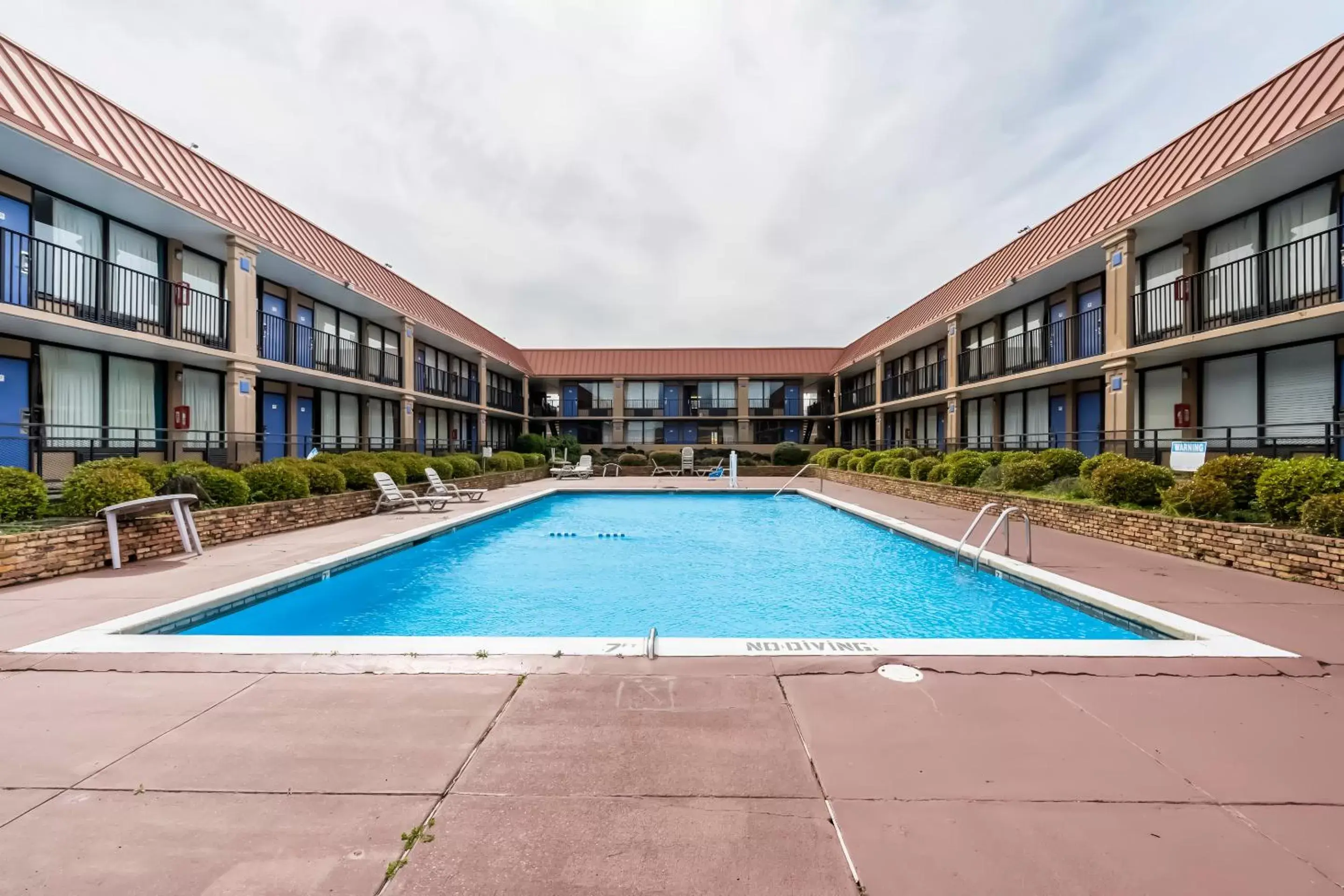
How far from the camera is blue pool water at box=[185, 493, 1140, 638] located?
248 inches

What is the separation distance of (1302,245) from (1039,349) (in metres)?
7.40

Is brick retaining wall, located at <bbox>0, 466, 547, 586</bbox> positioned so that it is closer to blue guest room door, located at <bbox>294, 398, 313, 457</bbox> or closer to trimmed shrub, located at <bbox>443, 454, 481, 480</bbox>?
blue guest room door, located at <bbox>294, 398, 313, 457</bbox>

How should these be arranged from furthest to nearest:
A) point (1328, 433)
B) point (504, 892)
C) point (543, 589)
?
1. point (1328, 433)
2. point (543, 589)
3. point (504, 892)

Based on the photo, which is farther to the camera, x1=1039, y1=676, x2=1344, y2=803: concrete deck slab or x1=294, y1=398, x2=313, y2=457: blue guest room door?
x1=294, y1=398, x2=313, y2=457: blue guest room door

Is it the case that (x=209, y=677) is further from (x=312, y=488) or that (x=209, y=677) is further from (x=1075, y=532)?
(x=1075, y=532)

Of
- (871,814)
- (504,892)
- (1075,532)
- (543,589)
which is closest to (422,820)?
(504,892)

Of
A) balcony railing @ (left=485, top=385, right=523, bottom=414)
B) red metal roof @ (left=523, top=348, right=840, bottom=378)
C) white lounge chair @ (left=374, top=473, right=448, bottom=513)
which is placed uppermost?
red metal roof @ (left=523, top=348, right=840, bottom=378)

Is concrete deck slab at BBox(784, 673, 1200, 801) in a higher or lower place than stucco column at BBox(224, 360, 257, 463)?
lower

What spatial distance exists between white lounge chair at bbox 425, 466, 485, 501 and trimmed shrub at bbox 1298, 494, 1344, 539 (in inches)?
611

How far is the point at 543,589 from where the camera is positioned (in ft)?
26.7

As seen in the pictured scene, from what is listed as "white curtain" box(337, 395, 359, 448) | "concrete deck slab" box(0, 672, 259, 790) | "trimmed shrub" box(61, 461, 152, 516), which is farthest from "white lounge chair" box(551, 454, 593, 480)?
"concrete deck slab" box(0, 672, 259, 790)

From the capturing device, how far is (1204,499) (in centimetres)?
814

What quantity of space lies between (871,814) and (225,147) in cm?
2037

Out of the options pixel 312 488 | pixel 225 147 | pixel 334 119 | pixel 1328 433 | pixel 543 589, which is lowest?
pixel 543 589
